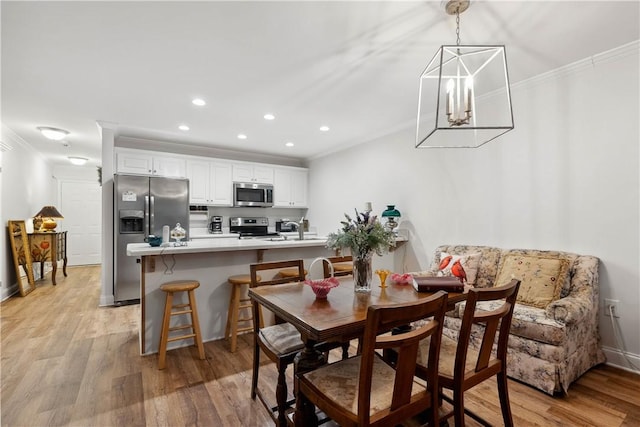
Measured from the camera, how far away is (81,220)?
7.64 meters

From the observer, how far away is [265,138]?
4926 millimetres

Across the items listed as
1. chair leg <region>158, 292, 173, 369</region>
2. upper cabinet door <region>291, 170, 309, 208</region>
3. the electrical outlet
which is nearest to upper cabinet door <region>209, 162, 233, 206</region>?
upper cabinet door <region>291, 170, 309, 208</region>

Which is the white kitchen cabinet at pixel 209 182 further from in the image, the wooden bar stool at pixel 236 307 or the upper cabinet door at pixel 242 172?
the wooden bar stool at pixel 236 307

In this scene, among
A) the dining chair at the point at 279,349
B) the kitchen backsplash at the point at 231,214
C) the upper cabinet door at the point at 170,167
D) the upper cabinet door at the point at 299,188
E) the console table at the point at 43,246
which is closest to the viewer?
the dining chair at the point at 279,349

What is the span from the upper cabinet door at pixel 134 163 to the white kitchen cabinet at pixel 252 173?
1.40m

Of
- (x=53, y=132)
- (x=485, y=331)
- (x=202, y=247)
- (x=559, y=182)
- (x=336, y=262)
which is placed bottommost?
(x=485, y=331)

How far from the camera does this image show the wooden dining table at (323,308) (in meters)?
1.30

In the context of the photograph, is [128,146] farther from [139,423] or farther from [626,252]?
[626,252]

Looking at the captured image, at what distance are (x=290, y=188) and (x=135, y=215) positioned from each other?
2.85 m

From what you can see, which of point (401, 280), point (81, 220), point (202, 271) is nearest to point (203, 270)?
point (202, 271)

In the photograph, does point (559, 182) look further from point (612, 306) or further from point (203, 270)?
point (203, 270)

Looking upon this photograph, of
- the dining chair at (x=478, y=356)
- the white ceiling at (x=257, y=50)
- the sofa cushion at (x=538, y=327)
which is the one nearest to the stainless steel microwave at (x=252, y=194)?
the white ceiling at (x=257, y=50)

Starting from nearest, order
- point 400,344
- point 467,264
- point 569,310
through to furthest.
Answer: point 400,344 → point 569,310 → point 467,264

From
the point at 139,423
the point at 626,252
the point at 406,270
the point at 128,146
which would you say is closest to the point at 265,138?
the point at 128,146
